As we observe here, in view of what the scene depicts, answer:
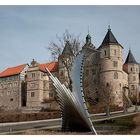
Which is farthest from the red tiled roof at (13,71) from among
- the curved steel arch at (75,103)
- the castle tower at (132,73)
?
the curved steel arch at (75,103)

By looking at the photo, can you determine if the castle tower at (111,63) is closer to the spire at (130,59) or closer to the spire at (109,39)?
the spire at (109,39)

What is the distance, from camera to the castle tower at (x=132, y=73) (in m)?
44.2

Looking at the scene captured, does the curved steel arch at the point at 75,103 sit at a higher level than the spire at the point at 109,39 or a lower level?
lower

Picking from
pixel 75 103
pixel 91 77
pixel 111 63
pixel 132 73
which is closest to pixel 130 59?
pixel 132 73

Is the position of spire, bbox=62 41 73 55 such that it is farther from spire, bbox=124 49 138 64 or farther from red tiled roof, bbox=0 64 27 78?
spire, bbox=124 49 138 64

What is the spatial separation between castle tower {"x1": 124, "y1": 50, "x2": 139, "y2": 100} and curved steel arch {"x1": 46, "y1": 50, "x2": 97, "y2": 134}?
27.7 m

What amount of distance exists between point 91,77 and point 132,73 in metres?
9.13

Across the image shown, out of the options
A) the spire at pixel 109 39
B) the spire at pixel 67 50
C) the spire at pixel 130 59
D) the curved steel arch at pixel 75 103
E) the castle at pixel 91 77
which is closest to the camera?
the curved steel arch at pixel 75 103

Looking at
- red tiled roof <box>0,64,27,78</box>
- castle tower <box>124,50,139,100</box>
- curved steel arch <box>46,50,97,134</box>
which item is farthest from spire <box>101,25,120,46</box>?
curved steel arch <box>46,50,97,134</box>

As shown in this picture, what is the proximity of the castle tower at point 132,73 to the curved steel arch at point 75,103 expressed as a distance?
27.7m

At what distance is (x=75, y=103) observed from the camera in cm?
1393
